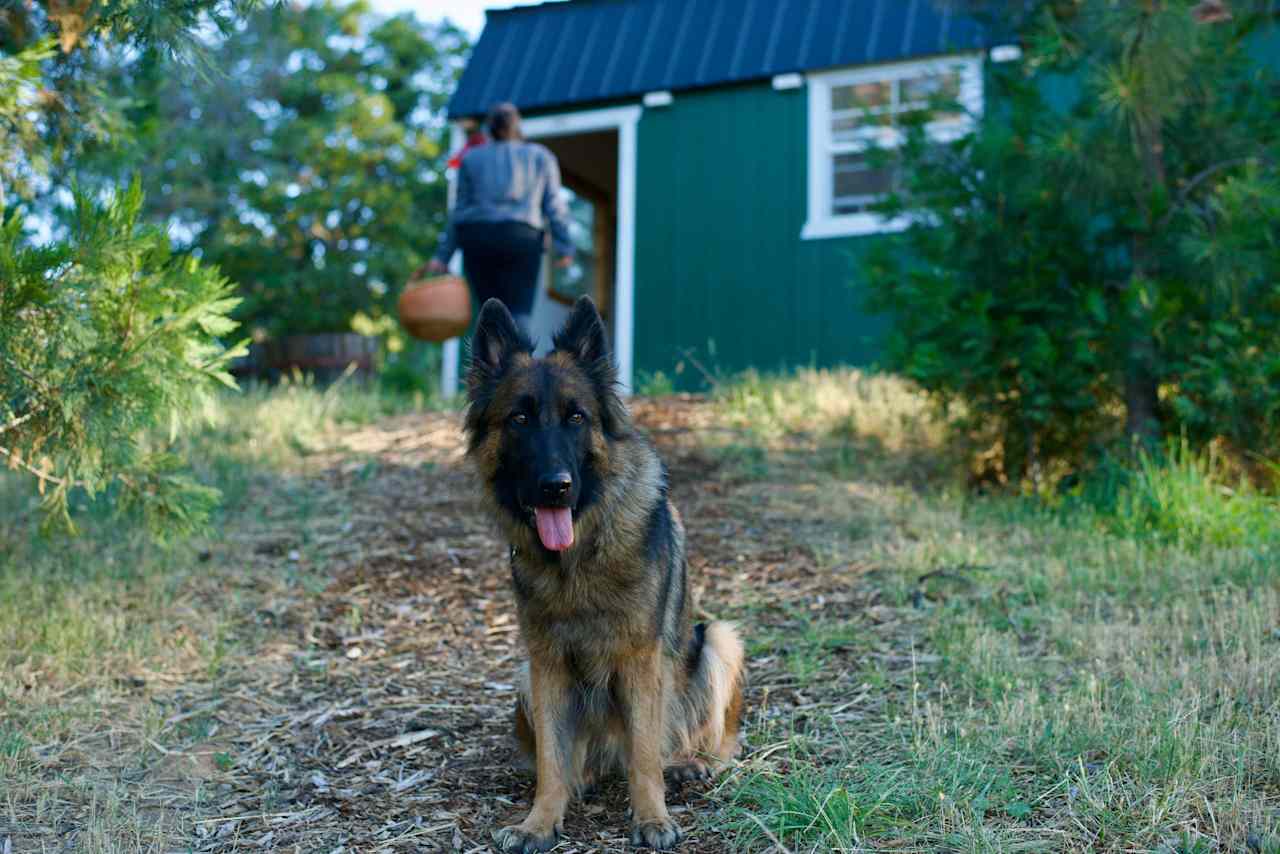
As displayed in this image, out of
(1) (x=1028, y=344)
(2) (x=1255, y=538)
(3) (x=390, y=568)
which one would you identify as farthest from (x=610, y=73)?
(2) (x=1255, y=538)

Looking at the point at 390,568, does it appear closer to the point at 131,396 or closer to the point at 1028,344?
the point at 131,396

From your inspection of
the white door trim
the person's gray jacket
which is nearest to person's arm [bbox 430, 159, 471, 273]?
the person's gray jacket

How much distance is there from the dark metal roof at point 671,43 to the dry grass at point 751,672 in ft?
16.3

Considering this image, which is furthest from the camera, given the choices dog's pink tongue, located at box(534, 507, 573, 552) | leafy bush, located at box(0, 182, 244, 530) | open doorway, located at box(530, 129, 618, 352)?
open doorway, located at box(530, 129, 618, 352)

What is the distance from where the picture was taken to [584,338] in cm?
406

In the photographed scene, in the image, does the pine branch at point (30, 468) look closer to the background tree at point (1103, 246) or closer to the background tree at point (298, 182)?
the background tree at point (1103, 246)

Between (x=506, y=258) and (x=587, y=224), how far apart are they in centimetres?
834

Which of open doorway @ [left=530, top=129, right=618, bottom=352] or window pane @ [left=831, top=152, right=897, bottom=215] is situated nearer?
window pane @ [left=831, top=152, right=897, bottom=215]

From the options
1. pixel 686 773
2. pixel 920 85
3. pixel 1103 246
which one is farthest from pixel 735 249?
pixel 686 773

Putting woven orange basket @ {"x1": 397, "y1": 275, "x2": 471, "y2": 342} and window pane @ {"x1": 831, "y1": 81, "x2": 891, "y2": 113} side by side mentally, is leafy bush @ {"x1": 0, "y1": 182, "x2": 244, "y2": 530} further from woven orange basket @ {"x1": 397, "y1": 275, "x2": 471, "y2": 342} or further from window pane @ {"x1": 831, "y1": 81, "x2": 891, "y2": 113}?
window pane @ {"x1": 831, "y1": 81, "x2": 891, "y2": 113}

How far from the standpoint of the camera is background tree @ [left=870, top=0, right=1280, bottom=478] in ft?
21.7

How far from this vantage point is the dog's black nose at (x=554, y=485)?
11.7ft

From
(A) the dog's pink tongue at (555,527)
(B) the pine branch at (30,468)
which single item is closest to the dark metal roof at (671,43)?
(B) the pine branch at (30,468)

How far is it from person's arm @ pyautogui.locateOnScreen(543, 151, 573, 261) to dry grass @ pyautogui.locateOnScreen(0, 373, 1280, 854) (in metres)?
1.88
